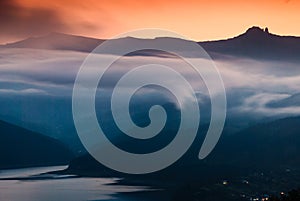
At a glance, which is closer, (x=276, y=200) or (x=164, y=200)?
(x=276, y=200)

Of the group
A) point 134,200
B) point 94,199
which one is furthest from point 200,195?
point 94,199

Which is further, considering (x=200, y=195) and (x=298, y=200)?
(x=200, y=195)

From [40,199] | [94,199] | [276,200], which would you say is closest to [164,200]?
[94,199]

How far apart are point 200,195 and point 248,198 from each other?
16.0m

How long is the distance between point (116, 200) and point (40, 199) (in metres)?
25.9

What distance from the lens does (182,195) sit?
652 ft

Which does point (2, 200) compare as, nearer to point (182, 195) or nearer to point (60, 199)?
point (60, 199)

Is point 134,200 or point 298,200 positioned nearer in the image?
point 298,200

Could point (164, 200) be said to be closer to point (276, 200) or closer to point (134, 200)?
point (134, 200)

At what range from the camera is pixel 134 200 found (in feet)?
640

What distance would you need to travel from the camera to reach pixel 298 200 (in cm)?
9031

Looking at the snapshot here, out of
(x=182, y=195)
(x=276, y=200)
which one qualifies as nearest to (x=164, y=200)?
(x=182, y=195)

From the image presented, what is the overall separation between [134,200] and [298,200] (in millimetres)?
109838

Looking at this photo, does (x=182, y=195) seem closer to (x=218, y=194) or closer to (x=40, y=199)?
(x=218, y=194)
